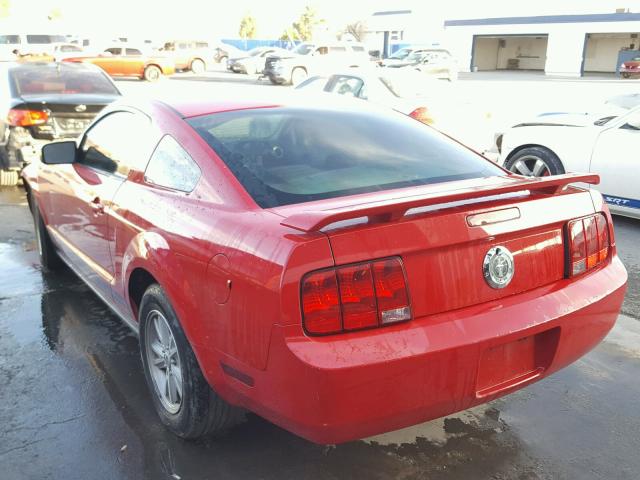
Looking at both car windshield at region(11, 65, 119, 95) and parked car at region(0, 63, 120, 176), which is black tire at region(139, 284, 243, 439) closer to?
parked car at region(0, 63, 120, 176)

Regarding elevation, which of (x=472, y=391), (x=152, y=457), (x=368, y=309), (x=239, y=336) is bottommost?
(x=152, y=457)

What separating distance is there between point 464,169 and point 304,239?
126 centimetres

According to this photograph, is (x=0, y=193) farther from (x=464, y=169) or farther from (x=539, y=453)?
(x=539, y=453)

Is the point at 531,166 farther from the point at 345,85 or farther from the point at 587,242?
the point at 587,242

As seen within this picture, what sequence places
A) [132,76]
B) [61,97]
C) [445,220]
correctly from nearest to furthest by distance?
[445,220] → [61,97] → [132,76]

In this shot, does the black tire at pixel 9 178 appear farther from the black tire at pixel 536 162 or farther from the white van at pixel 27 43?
the white van at pixel 27 43

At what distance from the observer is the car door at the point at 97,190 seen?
3332 millimetres

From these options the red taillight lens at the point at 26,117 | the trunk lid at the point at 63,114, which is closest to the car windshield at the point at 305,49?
the trunk lid at the point at 63,114

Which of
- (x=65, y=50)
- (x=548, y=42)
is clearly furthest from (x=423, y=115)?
(x=548, y=42)

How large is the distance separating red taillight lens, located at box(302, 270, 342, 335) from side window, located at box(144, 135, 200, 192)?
895 millimetres

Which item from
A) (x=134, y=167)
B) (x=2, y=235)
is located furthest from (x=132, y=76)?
(x=134, y=167)

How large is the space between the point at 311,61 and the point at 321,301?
29.1 metres

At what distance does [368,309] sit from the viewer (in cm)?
212

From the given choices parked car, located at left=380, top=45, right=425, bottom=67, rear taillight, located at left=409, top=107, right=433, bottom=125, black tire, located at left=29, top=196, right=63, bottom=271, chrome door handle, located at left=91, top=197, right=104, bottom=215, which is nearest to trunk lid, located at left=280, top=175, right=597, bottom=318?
chrome door handle, located at left=91, top=197, right=104, bottom=215
